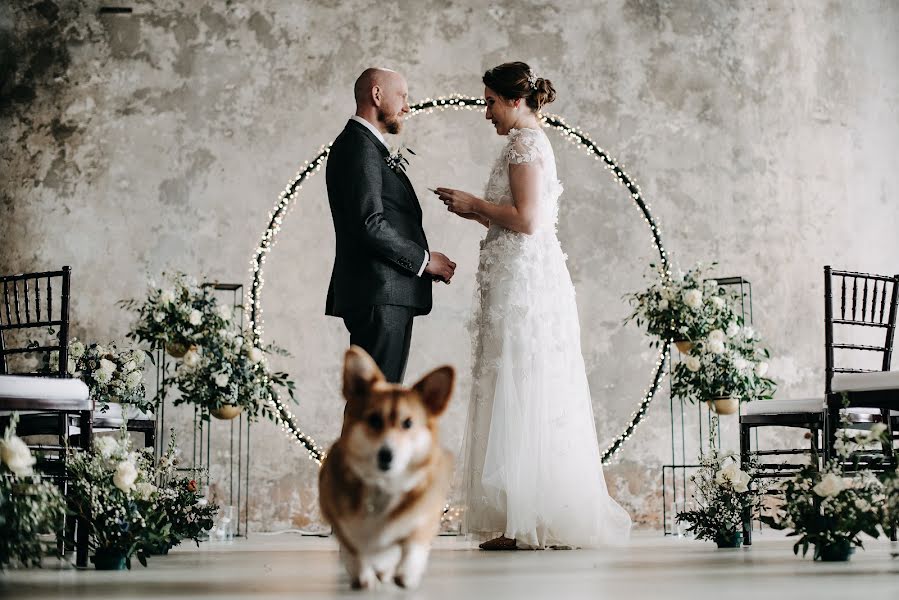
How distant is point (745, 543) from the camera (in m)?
4.35

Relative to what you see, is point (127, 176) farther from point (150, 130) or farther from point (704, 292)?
point (704, 292)

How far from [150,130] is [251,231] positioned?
2.84ft

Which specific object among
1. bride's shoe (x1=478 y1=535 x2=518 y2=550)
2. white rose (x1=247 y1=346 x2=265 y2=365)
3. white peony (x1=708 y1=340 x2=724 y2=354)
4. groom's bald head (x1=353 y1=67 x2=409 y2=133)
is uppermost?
groom's bald head (x1=353 y1=67 x2=409 y2=133)

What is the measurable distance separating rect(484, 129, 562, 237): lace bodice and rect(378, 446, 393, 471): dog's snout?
2034 mm

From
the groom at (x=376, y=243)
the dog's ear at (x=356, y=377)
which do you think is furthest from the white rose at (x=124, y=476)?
the dog's ear at (x=356, y=377)

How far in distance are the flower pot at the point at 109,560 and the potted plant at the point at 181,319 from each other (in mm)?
1803

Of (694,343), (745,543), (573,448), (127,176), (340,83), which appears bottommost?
(745,543)

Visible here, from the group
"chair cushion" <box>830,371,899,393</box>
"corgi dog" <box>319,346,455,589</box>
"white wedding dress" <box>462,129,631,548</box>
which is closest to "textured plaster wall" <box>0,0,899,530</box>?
"white wedding dress" <box>462,129,631,548</box>

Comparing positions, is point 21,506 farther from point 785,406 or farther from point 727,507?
point 785,406

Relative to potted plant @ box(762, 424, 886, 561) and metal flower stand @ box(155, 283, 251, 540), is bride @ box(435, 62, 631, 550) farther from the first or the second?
metal flower stand @ box(155, 283, 251, 540)

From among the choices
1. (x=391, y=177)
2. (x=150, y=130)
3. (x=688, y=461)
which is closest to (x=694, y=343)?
(x=688, y=461)

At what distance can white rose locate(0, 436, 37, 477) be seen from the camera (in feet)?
8.65

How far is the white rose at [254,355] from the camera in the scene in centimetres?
494

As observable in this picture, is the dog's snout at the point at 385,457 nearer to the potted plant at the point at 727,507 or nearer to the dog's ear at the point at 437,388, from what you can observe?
the dog's ear at the point at 437,388
